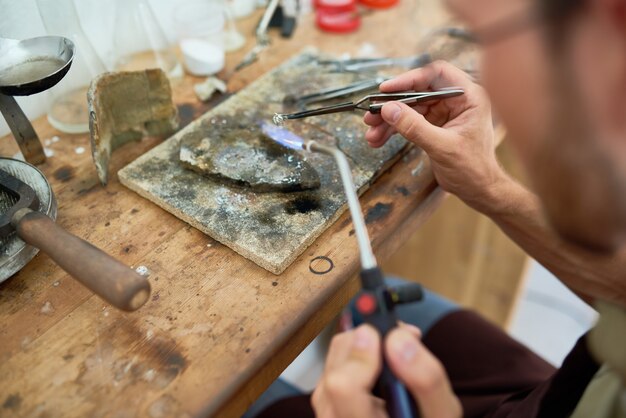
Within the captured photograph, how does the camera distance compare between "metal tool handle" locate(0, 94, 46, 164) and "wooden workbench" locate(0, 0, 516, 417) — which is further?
"metal tool handle" locate(0, 94, 46, 164)

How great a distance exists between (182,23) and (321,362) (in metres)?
1.09

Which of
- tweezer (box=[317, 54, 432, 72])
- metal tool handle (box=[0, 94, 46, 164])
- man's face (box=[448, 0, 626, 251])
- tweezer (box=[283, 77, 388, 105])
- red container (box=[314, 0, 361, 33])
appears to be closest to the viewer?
man's face (box=[448, 0, 626, 251])

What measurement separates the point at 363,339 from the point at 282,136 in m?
0.49

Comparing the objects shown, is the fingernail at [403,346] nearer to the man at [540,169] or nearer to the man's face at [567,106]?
the man at [540,169]

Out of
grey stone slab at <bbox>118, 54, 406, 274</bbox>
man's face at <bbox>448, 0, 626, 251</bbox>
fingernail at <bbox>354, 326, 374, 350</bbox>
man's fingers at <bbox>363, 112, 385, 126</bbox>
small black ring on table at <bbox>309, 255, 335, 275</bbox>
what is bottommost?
small black ring on table at <bbox>309, 255, 335, 275</bbox>

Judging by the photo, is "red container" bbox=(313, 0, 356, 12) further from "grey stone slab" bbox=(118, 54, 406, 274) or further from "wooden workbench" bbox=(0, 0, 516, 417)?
"wooden workbench" bbox=(0, 0, 516, 417)

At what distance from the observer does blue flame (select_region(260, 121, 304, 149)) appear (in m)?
0.92

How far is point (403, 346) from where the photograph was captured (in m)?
0.54

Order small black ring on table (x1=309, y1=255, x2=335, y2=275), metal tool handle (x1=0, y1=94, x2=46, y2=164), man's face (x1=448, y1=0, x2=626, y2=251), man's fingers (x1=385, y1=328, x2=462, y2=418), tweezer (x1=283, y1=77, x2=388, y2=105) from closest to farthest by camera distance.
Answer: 1. man's face (x1=448, y1=0, x2=626, y2=251)
2. man's fingers (x1=385, y1=328, x2=462, y2=418)
3. small black ring on table (x1=309, y1=255, x2=335, y2=275)
4. metal tool handle (x1=0, y1=94, x2=46, y2=164)
5. tweezer (x1=283, y1=77, x2=388, y2=105)

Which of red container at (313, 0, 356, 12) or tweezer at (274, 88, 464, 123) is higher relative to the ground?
tweezer at (274, 88, 464, 123)

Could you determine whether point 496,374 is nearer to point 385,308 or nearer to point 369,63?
point 385,308

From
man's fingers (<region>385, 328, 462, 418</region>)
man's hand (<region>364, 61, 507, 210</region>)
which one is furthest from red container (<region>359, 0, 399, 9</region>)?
man's fingers (<region>385, 328, 462, 418</region>)

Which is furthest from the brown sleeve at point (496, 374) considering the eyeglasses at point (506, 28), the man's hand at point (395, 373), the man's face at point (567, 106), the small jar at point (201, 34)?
the small jar at point (201, 34)

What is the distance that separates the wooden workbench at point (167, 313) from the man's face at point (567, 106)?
0.40 metres
